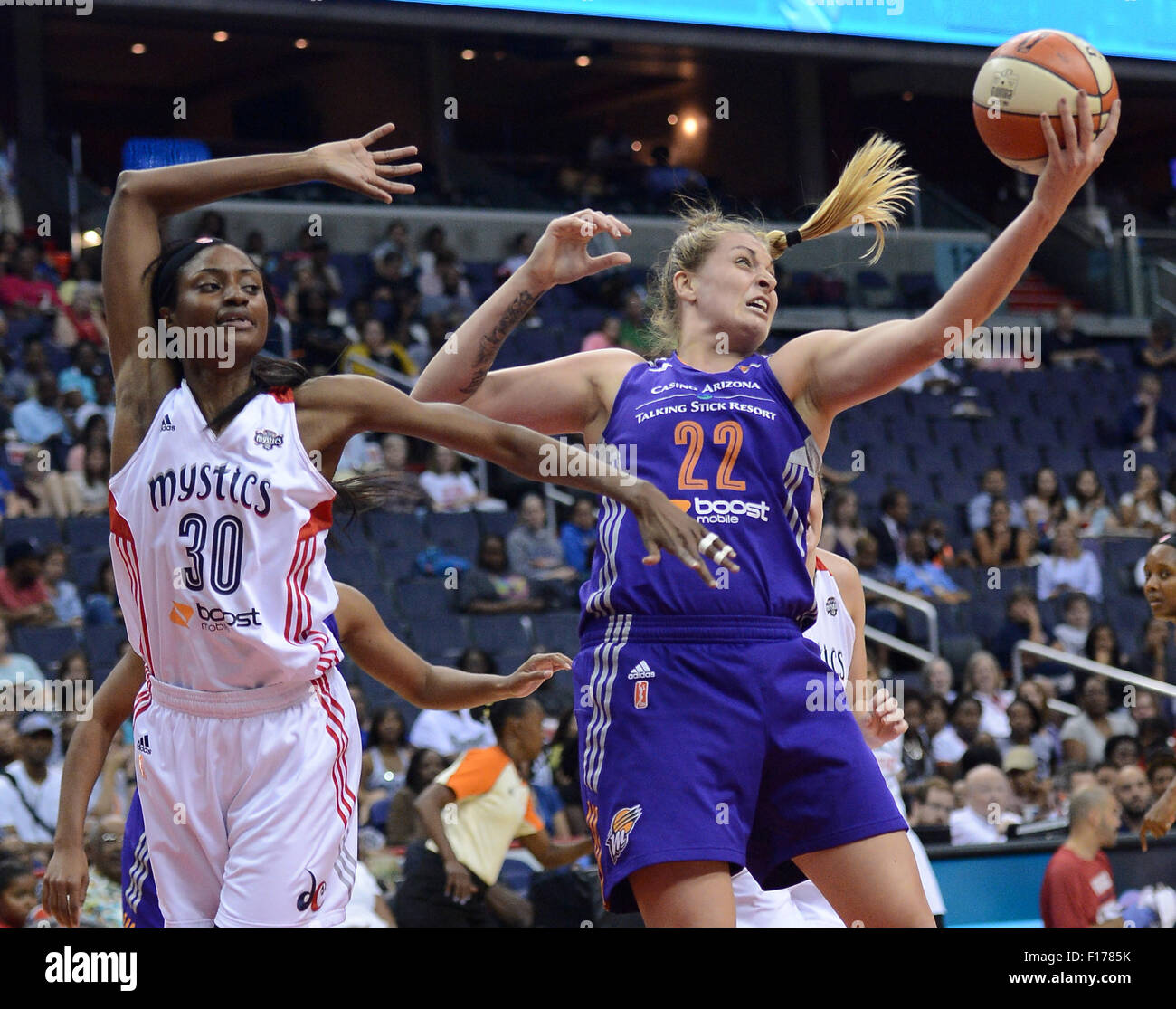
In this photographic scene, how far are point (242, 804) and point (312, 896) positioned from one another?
0.22 m

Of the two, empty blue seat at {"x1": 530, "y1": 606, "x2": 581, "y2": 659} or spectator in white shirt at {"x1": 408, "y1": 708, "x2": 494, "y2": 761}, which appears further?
empty blue seat at {"x1": 530, "y1": 606, "x2": 581, "y2": 659}

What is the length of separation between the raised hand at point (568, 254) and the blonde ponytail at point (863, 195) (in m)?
0.43

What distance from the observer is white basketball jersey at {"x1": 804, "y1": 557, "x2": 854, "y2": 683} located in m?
4.48

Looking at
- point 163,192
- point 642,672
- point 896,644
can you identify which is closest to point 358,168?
point 163,192

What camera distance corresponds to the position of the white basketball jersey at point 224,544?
3012mm

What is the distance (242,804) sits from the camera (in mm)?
3055

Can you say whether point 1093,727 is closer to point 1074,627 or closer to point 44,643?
point 1074,627

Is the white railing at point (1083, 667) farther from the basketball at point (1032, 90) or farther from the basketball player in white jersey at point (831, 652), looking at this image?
the basketball at point (1032, 90)

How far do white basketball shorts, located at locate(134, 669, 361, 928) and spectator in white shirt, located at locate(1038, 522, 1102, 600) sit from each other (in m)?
9.76

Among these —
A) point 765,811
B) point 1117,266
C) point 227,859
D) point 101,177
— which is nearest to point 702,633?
point 765,811

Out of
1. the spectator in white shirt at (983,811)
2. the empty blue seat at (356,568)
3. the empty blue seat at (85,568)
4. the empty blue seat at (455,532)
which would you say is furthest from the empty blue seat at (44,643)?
the spectator in white shirt at (983,811)

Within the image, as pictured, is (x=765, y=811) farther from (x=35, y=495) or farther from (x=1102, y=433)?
(x=1102, y=433)

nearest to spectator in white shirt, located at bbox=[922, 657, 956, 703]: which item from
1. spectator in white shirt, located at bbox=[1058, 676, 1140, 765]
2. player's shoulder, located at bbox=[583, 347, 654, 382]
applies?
spectator in white shirt, located at bbox=[1058, 676, 1140, 765]

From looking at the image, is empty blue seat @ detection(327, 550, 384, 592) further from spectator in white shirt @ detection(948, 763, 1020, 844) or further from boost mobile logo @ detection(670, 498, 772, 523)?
boost mobile logo @ detection(670, 498, 772, 523)
